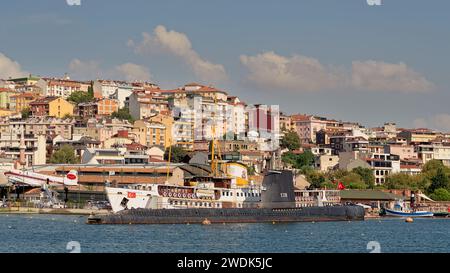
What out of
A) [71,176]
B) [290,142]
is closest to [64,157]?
[71,176]

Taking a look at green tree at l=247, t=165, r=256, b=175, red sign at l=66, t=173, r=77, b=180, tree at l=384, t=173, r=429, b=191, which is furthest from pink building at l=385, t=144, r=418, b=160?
red sign at l=66, t=173, r=77, b=180

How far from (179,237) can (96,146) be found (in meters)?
59.2

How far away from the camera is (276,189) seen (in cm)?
4928

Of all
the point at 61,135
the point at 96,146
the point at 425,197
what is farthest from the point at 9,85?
the point at 425,197

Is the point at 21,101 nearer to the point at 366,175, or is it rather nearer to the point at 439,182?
the point at 366,175

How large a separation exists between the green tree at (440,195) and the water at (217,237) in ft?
94.5

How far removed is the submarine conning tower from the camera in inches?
1919

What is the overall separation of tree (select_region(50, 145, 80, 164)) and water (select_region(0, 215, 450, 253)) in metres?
36.6

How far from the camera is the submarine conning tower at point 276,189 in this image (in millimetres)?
48750

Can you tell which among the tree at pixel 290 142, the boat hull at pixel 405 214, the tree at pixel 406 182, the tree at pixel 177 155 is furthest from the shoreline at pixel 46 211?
the tree at pixel 290 142

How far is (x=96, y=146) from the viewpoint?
311 feet

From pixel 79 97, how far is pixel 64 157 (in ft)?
121

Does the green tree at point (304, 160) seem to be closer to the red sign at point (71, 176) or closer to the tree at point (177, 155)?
the tree at point (177, 155)
